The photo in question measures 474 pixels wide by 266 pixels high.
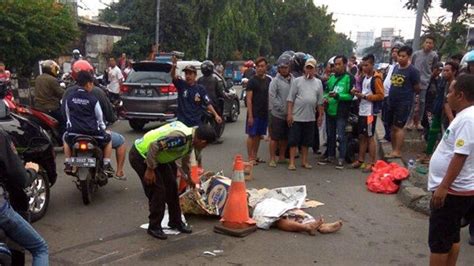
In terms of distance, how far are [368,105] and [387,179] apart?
1.45 m

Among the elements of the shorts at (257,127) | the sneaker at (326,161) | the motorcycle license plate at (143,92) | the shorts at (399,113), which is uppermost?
the shorts at (399,113)

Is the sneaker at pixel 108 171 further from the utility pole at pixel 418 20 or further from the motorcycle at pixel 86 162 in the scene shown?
the utility pole at pixel 418 20

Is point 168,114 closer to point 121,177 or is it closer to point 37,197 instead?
point 121,177

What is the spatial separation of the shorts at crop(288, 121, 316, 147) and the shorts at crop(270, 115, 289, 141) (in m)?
0.18

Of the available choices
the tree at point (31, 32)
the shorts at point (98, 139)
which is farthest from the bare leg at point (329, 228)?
the tree at point (31, 32)

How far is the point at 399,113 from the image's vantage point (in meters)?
8.54

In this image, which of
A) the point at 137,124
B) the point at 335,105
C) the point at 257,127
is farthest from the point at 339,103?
the point at 137,124

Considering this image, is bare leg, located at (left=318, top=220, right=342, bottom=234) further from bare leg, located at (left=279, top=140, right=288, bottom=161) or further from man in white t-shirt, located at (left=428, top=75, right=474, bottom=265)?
bare leg, located at (left=279, top=140, right=288, bottom=161)

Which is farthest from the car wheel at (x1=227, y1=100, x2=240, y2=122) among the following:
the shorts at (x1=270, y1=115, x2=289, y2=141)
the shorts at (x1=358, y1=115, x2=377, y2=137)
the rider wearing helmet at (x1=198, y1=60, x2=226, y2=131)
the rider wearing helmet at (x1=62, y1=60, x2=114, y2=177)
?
the rider wearing helmet at (x1=62, y1=60, x2=114, y2=177)

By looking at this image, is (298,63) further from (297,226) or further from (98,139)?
(297,226)

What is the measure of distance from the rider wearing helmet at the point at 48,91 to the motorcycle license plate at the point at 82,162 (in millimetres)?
3133

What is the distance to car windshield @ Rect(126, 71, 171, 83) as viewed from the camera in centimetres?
1236

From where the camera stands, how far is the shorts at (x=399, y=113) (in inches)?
335

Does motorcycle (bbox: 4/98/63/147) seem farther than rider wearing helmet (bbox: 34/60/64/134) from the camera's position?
No
